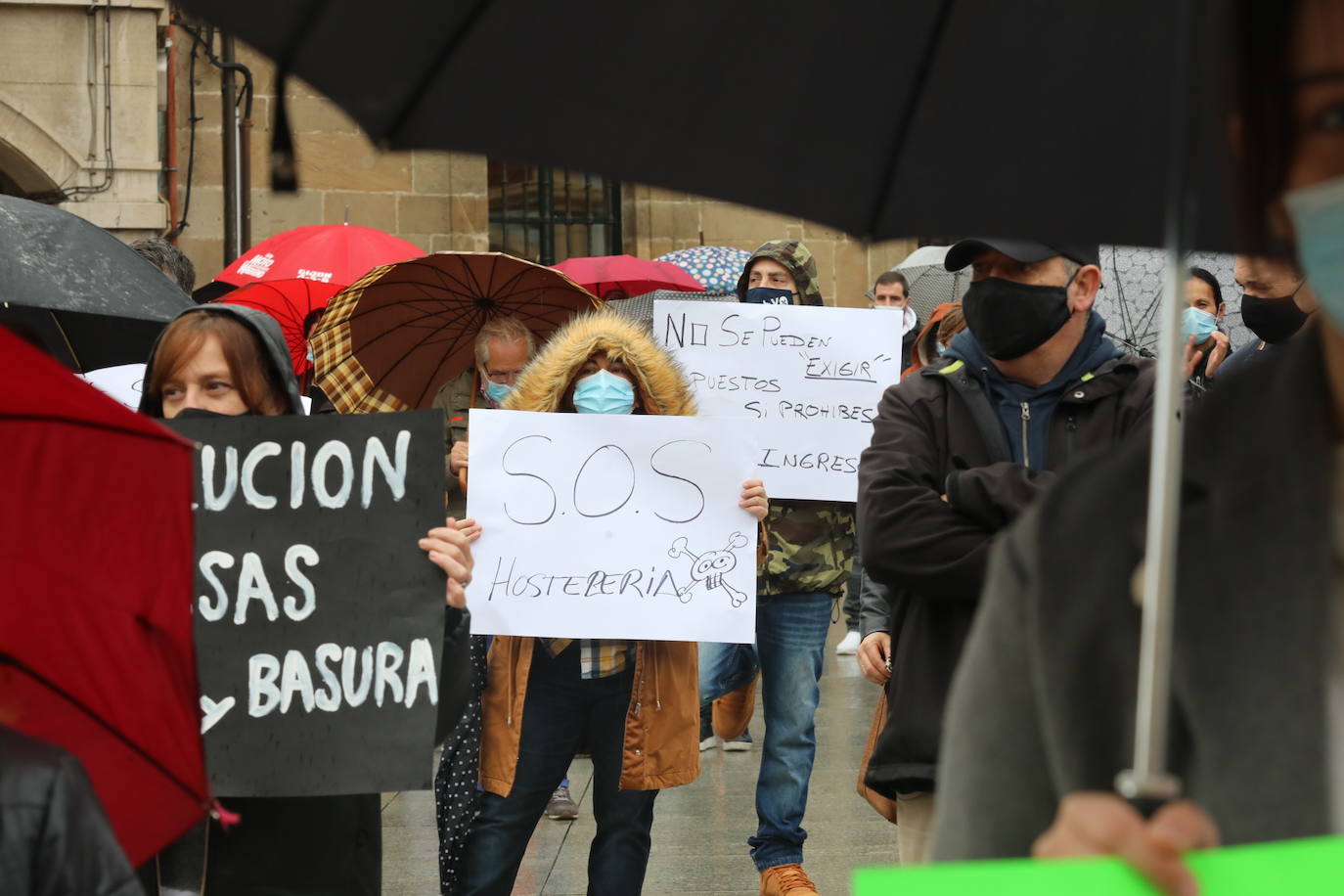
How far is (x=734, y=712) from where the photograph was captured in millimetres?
6406

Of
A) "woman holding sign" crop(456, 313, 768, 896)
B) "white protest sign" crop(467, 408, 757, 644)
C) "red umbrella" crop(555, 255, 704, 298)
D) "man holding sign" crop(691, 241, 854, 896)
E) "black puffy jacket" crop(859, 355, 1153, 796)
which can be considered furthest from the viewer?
"red umbrella" crop(555, 255, 704, 298)

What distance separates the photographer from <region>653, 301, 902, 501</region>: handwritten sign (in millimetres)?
6637

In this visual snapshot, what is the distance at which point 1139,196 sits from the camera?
194 cm

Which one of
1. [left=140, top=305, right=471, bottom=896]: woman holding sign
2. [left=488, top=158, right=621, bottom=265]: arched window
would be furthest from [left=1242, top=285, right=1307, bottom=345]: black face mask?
[left=488, top=158, right=621, bottom=265]: arched window

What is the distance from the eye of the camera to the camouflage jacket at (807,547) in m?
5.99

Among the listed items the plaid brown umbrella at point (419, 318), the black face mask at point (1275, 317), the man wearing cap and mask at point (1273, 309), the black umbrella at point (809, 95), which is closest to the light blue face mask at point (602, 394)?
the plaid brown umbrella at point (419, 318)

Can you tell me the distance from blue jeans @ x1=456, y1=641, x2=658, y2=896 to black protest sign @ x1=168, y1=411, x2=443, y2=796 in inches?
49.6

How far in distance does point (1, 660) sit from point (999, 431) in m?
2.21

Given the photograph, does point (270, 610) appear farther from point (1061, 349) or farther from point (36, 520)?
point (1061, 349)

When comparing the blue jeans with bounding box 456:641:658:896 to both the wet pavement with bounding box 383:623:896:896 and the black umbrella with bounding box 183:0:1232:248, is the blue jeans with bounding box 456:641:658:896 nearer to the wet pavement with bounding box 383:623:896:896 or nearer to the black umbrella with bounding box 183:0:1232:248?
the wet pavement with bounding box 383:623:896:896

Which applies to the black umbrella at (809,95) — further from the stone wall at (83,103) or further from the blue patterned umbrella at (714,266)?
the stone wall at (83,103)

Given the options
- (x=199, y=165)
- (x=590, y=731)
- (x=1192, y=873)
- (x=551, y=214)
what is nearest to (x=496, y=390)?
(x=590, y=731)

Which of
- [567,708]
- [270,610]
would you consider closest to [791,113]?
[270,610]

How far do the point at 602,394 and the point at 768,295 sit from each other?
2134 mm
